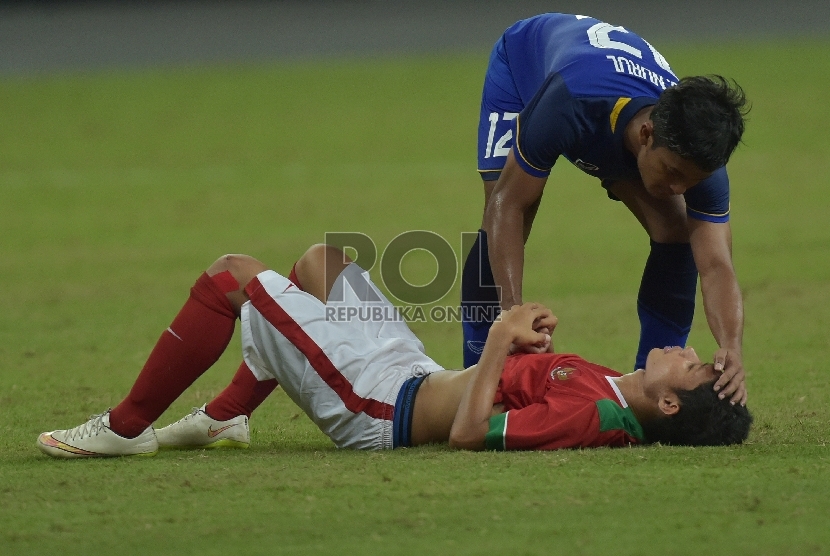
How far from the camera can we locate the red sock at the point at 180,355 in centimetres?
380

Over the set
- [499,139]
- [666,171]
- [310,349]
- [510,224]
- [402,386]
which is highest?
[499,139]

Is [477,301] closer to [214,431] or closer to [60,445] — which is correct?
[214,431]

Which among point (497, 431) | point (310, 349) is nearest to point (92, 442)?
point (310, 349)

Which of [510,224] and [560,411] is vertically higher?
[510,224]

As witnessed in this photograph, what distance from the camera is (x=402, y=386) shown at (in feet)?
12.4

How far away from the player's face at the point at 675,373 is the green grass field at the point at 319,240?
0.21 m

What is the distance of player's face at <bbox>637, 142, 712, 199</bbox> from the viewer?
3727 mm

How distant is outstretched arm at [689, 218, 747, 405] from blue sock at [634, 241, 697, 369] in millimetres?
395

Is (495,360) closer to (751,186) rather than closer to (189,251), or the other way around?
(189,251)

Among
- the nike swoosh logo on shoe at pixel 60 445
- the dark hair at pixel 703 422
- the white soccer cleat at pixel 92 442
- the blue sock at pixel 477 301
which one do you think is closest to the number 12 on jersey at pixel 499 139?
the blue sock at pixel 477 301

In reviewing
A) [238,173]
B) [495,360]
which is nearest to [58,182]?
[238,173]

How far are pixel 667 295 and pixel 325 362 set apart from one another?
4.94 feet

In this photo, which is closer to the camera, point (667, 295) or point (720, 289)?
point (720, 289)

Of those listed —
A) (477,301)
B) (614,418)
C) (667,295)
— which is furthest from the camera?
(477,301)
